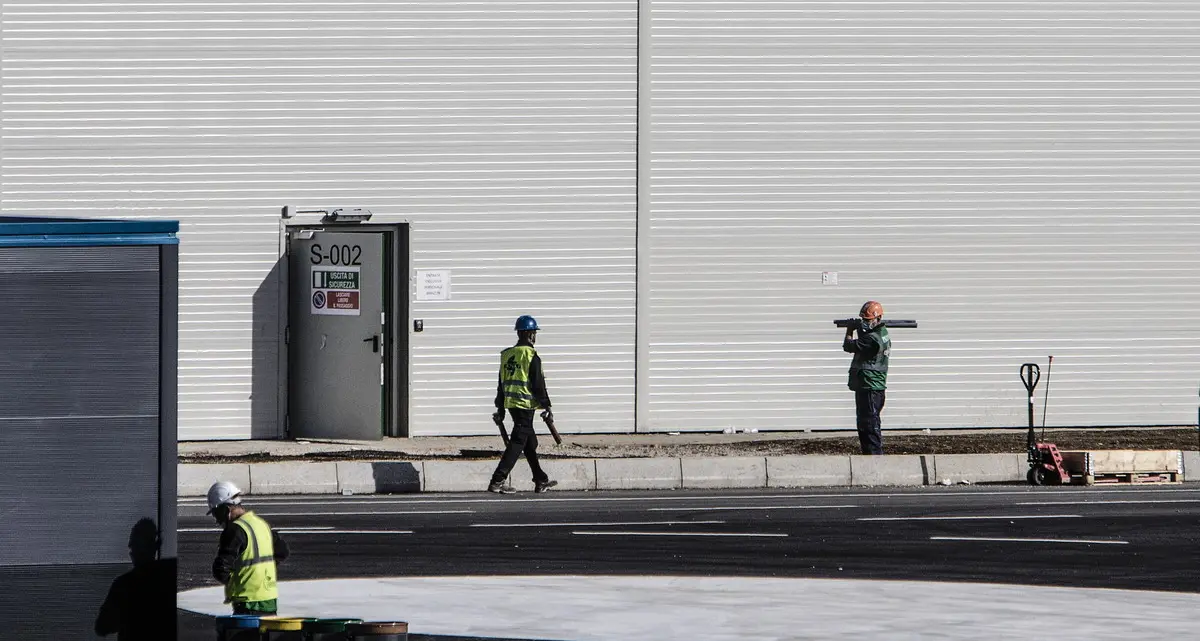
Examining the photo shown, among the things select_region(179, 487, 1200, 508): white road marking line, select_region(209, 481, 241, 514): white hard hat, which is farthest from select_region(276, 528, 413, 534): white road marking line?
select_region(209, 481, 241, 514): white hard hat

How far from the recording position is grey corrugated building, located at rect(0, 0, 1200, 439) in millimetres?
22891

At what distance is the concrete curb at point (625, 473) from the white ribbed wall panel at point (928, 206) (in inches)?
148

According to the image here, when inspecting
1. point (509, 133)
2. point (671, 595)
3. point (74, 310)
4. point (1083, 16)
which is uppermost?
point (1083, 16)

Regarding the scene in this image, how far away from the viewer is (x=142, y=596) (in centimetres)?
903

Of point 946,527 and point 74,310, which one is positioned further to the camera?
point 946,527

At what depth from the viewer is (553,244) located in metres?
23.4

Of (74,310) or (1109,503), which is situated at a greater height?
(74,310)

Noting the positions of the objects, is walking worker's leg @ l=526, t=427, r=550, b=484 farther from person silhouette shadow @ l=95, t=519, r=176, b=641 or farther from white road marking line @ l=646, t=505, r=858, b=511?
person silhouette shadow @ l=95, t=519, r=176, b=641

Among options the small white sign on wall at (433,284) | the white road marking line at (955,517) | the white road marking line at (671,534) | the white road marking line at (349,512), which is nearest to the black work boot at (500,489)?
the white road marking line at (349,512)

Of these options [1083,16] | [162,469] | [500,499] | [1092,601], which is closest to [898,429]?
[1083,16]

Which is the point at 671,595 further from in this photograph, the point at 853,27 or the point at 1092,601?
the point at 853,27

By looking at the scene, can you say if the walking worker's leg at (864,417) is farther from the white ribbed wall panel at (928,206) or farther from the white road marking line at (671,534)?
the white road marking line at (671,534)

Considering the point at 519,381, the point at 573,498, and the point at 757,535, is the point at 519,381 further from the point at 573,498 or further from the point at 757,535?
the point at 757,535

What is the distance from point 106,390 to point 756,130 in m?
15.6
